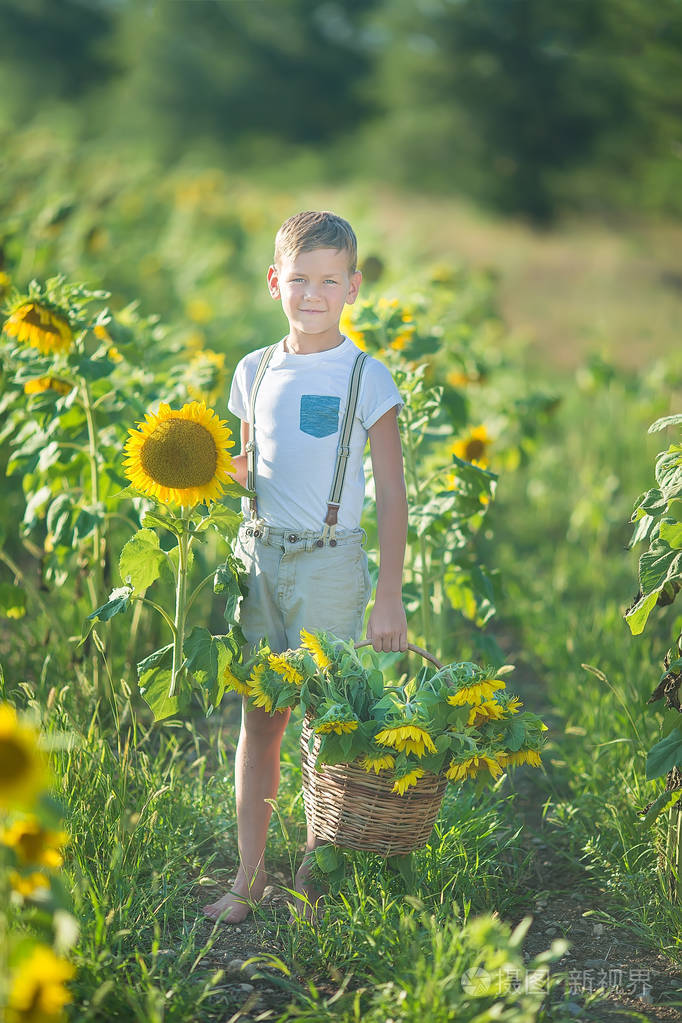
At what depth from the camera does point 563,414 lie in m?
6.59

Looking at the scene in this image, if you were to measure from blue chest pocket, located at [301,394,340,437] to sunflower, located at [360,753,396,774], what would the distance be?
0.64 metres

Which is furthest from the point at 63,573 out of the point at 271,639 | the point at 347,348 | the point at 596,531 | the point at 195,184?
the point at 195,184

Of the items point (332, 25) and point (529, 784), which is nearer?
point (529, 784)

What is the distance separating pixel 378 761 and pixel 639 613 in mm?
598

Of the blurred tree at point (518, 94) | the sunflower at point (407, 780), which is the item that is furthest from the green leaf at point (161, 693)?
the blurred tree at point (518, 94)

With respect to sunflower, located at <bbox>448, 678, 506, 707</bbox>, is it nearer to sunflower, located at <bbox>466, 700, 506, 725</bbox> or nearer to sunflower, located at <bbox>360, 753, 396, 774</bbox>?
sunflower, located at <bbox>466, 700, 506, 725</bbox>

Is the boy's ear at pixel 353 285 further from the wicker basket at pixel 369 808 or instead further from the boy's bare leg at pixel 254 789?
the boy's bare leg at pixel 254 789

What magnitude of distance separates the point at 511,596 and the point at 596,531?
0.86m

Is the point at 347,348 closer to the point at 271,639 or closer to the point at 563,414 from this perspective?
the point at 271,639

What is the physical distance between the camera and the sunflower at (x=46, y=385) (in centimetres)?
252

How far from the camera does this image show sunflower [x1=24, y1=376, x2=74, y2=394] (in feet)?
8.28

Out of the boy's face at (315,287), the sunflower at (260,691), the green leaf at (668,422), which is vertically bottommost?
the sunflower at (260,691)

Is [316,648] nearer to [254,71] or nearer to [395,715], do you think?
[395,715]

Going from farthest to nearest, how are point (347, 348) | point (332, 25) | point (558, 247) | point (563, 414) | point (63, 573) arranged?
point (332, 25) < point (558, 247) < point (563, 414) < point (63, 573) < point (347, 348)
